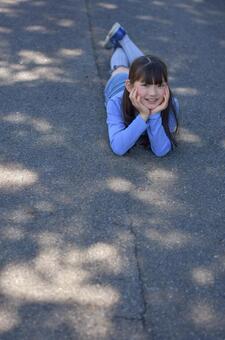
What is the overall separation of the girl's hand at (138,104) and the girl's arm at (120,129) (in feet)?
0.11

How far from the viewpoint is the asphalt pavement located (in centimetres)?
282

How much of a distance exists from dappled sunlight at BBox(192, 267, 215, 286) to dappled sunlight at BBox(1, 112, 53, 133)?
5.09 feet

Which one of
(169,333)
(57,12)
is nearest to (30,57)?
(57,12)

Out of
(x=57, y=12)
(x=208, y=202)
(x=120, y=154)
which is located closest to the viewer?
(x=208, y=202)

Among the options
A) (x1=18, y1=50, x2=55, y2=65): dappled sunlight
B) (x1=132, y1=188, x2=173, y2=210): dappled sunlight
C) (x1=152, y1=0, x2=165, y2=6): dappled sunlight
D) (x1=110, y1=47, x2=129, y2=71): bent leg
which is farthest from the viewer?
(x1=152, y1=0, x2=165, y2=6): dappled sunlight

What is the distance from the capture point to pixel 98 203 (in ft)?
11.4

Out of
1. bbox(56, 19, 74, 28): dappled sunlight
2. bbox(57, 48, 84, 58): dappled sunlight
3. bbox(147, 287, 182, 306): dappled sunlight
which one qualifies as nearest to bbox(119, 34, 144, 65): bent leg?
bbox(57, 48, 84, 58): dappled sunlight

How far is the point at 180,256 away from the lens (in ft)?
10.4

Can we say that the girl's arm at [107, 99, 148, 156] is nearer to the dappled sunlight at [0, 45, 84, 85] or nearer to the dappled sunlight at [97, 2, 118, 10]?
the dappled sunlight at [0, 45, 84, 85]

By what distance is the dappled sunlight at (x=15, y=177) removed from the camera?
3.59m

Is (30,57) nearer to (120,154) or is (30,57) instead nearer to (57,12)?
(57,12)

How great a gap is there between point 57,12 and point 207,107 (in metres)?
2.09

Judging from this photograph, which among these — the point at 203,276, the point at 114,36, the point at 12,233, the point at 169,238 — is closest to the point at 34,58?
the point at 114,36

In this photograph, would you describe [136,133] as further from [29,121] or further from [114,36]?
[114,36]
